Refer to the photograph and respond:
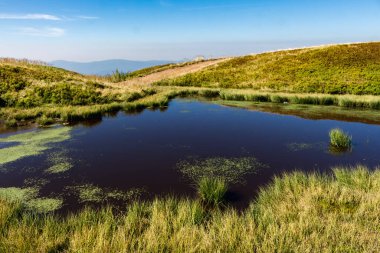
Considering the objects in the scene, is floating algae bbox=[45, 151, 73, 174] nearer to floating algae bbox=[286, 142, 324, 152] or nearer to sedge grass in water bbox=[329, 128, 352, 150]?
floating algae bbox=[286, 142, 324, 152]

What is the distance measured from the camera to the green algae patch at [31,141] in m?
11.8

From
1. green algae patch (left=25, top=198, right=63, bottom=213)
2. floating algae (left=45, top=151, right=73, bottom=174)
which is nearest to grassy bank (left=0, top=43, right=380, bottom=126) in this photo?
floating algae (left=45, top=151, right=73, bottom=174)

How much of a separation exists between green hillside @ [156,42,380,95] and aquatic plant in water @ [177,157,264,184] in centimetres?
2574

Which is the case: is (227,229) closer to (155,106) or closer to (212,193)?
(212,193)

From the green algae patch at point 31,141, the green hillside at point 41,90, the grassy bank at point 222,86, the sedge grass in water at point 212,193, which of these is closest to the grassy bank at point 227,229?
the sedge grass in water at point 212,193

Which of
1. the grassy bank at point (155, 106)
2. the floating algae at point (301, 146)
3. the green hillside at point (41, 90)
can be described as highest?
the green hillside at point (41, 90)

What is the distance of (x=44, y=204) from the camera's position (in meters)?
7.98

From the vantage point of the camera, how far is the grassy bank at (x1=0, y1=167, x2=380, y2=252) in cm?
500

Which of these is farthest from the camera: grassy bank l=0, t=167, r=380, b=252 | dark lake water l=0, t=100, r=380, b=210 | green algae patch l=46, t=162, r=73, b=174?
green algae patch l=46, t=162, r=73, b=174

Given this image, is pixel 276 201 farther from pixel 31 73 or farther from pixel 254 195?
pixel 31 73

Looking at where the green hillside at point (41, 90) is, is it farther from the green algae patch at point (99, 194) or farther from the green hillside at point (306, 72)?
the green hillside at point (306, 72)

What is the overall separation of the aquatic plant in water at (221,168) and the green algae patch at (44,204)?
4094mm

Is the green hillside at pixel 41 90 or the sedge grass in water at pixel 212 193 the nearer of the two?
the sedge grass in water at pixel 212 193

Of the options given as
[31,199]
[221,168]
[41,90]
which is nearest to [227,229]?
→ [221,168]
